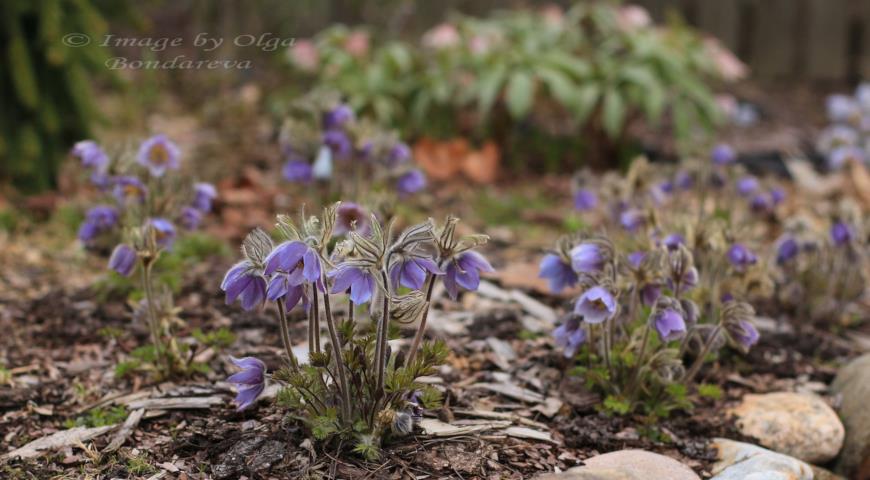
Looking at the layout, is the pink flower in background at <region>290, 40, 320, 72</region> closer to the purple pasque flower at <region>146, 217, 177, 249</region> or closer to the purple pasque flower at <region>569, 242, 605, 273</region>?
the purple pasque flower at <region>146, 217, 177, 249</region>

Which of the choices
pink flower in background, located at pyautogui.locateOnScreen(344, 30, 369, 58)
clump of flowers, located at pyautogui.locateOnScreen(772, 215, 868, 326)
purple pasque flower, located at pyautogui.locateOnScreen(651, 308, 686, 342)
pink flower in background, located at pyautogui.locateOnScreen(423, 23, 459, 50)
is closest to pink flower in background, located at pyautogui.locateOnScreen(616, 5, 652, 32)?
pink flower in background, located at pyautogui.locateOnScreen(423, 23, 459, 50)

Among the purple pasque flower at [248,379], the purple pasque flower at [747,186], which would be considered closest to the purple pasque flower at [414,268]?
the purple pasque flower at [248,379]

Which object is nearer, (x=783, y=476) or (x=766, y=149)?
(x=783, y=476)

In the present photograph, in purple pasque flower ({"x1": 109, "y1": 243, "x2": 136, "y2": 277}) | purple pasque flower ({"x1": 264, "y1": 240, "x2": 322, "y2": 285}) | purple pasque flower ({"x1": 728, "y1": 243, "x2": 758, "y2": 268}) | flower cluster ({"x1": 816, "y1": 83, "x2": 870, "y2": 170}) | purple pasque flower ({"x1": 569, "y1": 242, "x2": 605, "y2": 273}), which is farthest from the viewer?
flower cluster ({"x1": 816, "y1": 83, "x2": 870, "y2": 170})

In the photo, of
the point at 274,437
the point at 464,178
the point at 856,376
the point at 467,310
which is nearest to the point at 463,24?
the point at 464,178

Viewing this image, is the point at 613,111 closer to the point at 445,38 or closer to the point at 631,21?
the point at 631,21

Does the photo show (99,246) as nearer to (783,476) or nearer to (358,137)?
(358,137)

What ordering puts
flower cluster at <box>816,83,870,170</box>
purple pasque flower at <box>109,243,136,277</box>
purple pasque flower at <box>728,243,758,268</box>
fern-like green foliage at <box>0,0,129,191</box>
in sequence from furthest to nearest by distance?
flower cluster at <box>816,83,870,170</box>
fern-like green foliage at <box>0,0,129,191</box>
purple pasque flower at <box>728,243,758,268</box>
purple pasque flower at <box>109,243,136,277</box>
